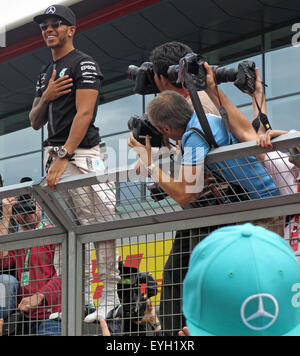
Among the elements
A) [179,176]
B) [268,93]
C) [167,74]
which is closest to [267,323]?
[179,176]

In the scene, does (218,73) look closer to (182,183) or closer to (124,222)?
(182,183)

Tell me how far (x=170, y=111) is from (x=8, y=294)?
5.08 ft

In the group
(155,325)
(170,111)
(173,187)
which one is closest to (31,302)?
(155,325)

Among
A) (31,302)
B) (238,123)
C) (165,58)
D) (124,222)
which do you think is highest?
(165,58)

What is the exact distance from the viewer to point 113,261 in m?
3.93

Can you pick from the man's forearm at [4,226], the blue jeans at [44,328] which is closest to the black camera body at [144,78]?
the man's forearm at [4,226]

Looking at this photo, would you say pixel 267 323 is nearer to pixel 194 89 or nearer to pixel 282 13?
pixel 194 89

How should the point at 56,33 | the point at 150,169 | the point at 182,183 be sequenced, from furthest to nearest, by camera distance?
the point at 56,33 < the point at 150,169 < the point at 182,183

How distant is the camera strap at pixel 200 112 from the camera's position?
355 cm

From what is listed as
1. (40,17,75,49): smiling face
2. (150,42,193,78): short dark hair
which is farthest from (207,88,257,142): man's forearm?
(40,17,75,49): smiling face

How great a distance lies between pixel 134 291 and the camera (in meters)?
3.79

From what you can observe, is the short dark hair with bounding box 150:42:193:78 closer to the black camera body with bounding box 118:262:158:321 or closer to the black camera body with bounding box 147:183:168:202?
the black camera body with bounding box 147:183:168:202

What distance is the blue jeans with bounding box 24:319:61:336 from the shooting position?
4.12 meters

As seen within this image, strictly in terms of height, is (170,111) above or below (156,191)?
above
